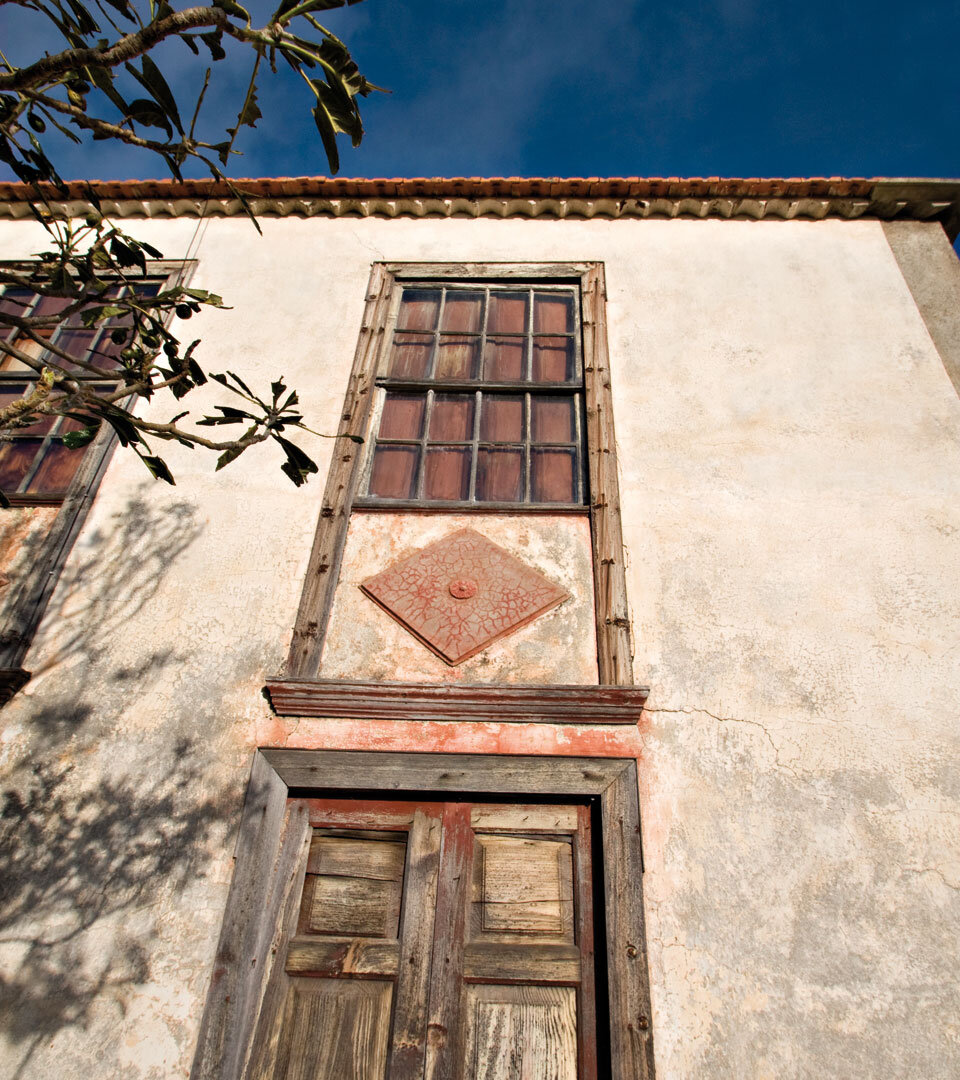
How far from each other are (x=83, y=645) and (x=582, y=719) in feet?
8.58

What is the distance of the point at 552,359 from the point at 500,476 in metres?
→ 1.13

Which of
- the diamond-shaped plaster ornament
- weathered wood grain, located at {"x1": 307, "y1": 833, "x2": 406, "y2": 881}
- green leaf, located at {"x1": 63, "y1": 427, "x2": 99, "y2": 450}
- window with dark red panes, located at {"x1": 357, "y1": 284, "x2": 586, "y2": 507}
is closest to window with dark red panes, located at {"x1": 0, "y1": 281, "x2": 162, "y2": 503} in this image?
green leaf, located at {"x1": 63, "y1": 427, "x2": 99, "y2": 450}

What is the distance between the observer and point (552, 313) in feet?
18.5

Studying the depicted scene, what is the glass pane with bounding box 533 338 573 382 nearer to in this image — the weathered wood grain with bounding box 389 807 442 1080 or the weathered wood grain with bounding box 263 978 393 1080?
the weathered wood grain with bounding box 389 807 442 1080

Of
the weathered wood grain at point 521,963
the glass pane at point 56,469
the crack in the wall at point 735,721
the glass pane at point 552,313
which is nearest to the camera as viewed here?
the weathered wood grain at point 521,963

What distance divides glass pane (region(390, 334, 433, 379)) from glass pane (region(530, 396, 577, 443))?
0.84 metres

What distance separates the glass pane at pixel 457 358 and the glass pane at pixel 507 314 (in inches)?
7.8

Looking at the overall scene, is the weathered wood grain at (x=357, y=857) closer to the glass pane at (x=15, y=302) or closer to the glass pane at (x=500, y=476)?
the glass pane at (x=500, y=476)

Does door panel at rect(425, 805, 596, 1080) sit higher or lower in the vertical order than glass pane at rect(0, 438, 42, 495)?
lower

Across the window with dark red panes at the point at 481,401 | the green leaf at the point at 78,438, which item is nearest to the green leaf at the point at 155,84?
the green leaf at the point at 78,438

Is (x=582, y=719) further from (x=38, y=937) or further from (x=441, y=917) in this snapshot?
(x=38, y=937)

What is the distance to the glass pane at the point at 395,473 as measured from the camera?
4715 millimetres

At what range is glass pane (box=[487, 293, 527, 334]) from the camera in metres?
5.59

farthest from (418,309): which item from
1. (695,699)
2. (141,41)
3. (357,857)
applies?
(357,857)
